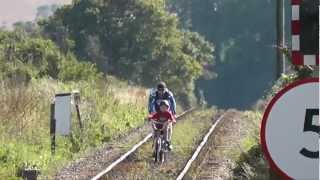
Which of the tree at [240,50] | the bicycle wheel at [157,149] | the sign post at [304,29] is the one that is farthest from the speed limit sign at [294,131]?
the tree at [240,50]

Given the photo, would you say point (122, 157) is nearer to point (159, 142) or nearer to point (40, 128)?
point (159, 142)

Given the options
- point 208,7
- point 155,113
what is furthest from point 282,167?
point 208,7

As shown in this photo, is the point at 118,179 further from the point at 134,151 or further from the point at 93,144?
the point at 93,144

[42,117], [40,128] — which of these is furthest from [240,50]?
[40,128]

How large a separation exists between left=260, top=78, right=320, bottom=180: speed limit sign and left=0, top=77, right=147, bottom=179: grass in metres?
9.89

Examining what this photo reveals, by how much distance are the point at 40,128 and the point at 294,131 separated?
660 inches

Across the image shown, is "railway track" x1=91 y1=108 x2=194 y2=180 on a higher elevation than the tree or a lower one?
lower

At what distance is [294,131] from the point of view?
4902mm

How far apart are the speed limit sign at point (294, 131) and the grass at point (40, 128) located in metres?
9.89

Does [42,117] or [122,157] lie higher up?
[42,117]

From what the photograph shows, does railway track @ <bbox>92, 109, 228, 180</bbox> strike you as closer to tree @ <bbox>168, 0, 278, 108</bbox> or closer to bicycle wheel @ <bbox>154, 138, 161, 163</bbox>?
bicycle wheel @ <bbox>154, 138, 161, 163</bbox>

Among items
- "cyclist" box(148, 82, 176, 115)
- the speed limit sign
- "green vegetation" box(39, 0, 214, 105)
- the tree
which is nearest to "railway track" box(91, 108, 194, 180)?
"cyclist" box(148, 82, 176, 115)

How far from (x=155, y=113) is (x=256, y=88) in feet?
314

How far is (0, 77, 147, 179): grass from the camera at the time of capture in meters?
16.9
